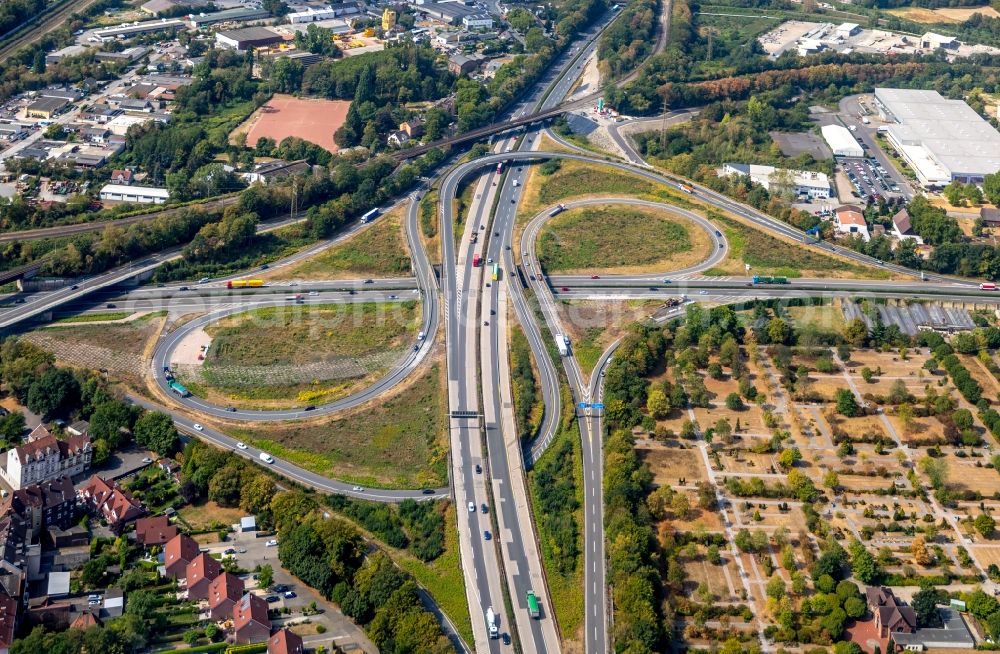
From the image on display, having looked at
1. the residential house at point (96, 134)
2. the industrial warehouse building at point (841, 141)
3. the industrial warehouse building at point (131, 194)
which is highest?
the residential house at point (96, 134)

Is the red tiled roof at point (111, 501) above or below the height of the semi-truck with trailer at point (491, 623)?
above

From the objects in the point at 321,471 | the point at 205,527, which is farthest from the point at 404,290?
the point at 205,527

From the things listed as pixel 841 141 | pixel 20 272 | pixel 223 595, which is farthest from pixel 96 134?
pixel 841 141

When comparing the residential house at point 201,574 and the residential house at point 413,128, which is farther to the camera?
the residential house at point 413,128

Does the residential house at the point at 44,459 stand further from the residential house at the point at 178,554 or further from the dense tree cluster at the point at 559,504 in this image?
the dense tree cluster at the point at 559,504

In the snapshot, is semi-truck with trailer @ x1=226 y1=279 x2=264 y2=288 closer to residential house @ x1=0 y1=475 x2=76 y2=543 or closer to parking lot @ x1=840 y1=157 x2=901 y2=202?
residential house @ x1=0 y1=475 x2=76 y2=543

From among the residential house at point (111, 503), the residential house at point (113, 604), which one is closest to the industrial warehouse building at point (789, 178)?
the residential house at point (111, 503)

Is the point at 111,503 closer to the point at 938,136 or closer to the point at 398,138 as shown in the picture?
the point at 398,138

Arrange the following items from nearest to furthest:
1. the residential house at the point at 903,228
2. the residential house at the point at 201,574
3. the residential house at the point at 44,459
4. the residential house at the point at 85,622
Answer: the residential house at the point at 85,622, the residential house at the point at 201,574, the residential house at the point at 44,459, the residential house at the point at 903,228
